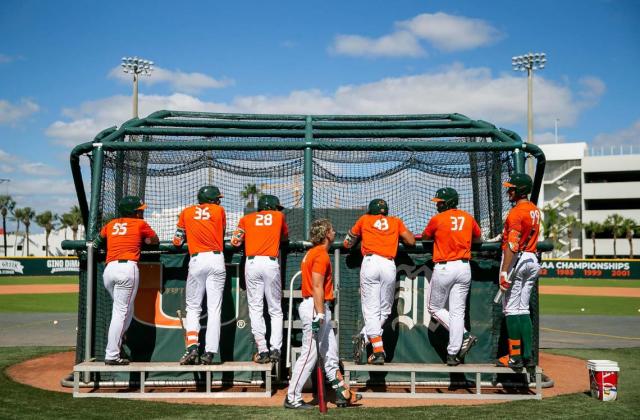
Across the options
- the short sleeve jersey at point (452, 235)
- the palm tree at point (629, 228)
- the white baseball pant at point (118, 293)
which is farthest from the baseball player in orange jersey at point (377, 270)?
the palm tree at point (629, 228)

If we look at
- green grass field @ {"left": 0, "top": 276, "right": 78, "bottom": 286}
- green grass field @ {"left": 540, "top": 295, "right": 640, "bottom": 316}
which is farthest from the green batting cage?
green grass field @ {"left": 0, "top": 276, "right": 78, "bottom": 286}

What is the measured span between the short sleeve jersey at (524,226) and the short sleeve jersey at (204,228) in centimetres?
321

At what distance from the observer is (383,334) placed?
7672 mm

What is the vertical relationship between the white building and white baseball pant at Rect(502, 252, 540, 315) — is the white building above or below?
above

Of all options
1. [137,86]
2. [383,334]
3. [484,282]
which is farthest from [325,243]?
[137,86]

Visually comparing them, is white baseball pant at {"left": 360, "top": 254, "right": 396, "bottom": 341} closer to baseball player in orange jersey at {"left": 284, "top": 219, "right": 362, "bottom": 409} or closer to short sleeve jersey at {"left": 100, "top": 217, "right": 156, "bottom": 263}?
baseball player in orange jersey at {"left": 284, "top": 219, "right": 362, "bottom": 409}

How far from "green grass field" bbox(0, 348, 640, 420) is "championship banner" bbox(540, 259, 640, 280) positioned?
1460 inches

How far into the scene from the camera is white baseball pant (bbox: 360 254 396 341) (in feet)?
23.1

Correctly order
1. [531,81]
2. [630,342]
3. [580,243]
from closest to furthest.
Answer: [630,342] → [531,81] → [580,243]

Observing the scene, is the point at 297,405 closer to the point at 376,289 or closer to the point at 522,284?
the point at 376,289

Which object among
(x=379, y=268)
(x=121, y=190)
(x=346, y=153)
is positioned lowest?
(x=379, y=268)

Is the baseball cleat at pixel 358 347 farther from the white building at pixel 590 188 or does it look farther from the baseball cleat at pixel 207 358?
the white building at pixel 590 188

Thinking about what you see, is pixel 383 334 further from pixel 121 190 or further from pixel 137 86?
pixel 137 86

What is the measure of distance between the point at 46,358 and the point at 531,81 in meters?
34.4
